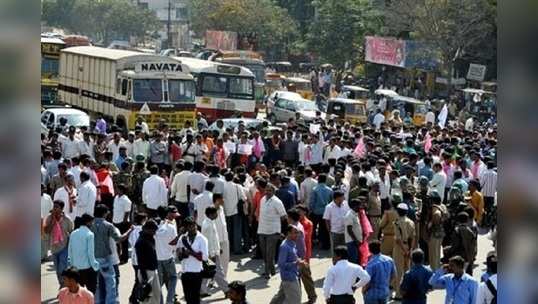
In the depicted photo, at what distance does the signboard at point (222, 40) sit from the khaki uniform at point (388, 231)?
143 feet

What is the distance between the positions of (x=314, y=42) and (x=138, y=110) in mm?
26253

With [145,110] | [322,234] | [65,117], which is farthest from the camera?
[145,110]

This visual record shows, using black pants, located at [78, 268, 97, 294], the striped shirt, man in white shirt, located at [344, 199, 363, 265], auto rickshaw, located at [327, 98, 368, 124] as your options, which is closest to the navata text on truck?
auto rickshaw, located at [327, 98, 368, 124]

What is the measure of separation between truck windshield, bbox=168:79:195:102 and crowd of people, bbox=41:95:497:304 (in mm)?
7211

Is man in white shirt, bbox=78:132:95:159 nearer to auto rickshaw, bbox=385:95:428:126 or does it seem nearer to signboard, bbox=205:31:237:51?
auto rickshaw, bbox=385:95:428:126

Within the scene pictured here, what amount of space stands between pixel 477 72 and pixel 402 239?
3037 centimetres

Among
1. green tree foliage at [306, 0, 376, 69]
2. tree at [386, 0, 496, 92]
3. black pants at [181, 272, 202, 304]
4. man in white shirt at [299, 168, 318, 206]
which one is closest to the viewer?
black pants at [181, 272, 202, 304]

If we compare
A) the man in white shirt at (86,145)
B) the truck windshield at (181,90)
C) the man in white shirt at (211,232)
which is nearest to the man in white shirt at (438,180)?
the man in white shirt at (211,232)

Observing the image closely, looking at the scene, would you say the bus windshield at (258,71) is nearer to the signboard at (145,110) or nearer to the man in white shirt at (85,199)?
the signboard at (145,110)

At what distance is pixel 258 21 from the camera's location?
58.9 m

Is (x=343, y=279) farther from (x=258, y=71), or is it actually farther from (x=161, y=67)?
(x=258, y=71)

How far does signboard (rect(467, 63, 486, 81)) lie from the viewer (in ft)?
130

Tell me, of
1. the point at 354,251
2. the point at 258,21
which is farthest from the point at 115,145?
the point at 258,21
